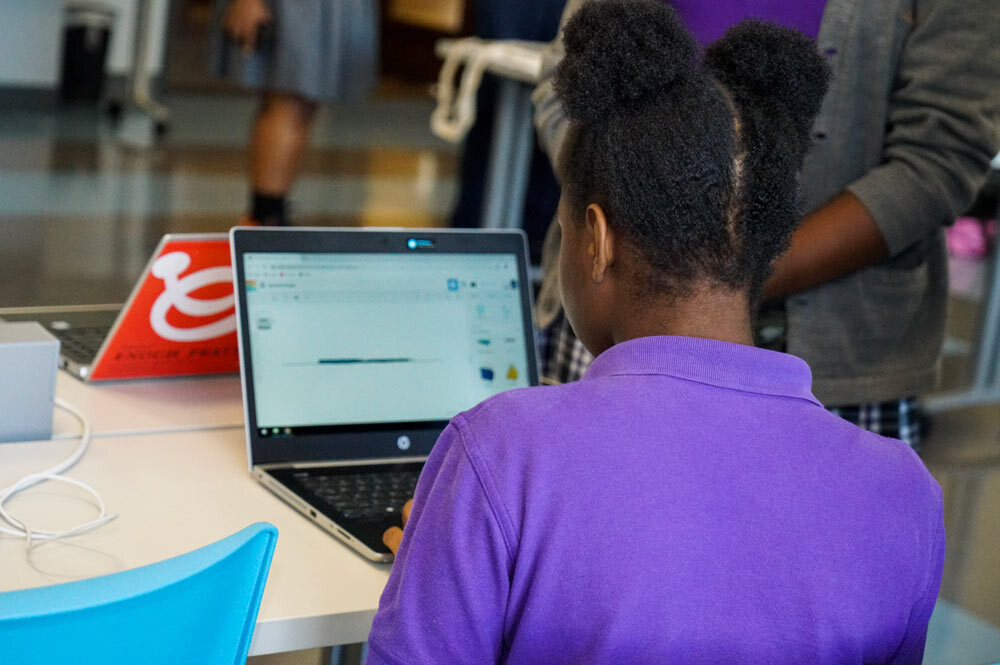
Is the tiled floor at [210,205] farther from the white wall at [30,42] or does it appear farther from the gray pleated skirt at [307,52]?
the gray pleated skirt at [307,52]

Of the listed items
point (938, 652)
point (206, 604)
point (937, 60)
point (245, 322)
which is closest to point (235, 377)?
point (245, 322)

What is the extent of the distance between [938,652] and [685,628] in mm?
1673

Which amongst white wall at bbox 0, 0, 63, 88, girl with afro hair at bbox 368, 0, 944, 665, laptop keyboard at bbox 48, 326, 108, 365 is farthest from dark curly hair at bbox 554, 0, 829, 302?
white wall at bbox 0, 0, 63, 88

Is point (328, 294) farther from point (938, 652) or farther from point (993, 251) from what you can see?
point (993, 251)

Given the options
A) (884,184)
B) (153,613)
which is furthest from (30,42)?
(153,613)

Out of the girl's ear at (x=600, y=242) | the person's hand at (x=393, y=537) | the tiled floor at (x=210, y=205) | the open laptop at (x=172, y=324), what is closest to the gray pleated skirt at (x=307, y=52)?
the tiled floor at (x=210, y=205)

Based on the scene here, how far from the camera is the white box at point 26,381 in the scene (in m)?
1.15

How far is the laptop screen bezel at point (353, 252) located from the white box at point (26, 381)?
186 mm

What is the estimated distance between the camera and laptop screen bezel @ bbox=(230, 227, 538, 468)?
124cm

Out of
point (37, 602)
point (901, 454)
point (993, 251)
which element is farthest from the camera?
point (993, 251)

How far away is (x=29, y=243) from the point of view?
159 inches

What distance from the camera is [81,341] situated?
4.95 feet

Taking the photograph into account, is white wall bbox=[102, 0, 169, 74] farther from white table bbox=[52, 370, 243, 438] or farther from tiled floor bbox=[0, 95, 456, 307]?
white table bbox=[52, 370, 243, 438]

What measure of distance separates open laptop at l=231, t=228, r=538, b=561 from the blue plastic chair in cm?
41
